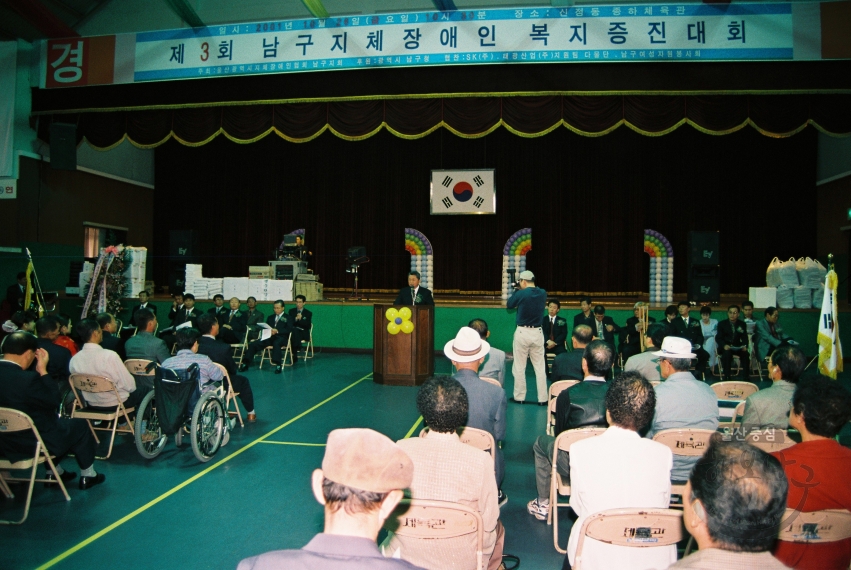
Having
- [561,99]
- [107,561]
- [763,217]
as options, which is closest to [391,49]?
[561,99]

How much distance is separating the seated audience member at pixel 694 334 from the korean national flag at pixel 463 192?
6.46 m

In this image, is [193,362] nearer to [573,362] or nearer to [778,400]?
[573,362]

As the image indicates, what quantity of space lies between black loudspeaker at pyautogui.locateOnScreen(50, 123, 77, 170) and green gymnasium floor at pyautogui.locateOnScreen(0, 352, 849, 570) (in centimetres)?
784

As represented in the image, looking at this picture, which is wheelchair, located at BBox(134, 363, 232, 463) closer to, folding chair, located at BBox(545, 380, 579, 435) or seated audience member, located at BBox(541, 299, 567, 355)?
→ folding chair, located at BBox(545, 380, 579, 435)

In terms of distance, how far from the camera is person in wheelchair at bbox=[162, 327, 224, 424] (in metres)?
4.72

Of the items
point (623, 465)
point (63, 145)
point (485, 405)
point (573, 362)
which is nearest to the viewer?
point (623, 465)

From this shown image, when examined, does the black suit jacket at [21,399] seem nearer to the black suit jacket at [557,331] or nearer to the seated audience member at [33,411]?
the seated audience member at [33,411]

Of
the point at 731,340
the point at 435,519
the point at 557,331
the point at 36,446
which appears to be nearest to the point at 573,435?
the point at 435,519

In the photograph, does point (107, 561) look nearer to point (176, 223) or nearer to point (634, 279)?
point (634, 279)

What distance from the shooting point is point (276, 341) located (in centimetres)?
925

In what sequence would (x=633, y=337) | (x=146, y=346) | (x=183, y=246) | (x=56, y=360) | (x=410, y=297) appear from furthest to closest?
(x=183, y=246)
(x=633, y=337)
(x=410, y=297)
(x=146, y=346)
(x=56, y=360)

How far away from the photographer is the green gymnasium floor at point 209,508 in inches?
123

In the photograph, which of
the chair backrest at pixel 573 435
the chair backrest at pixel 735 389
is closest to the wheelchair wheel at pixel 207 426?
the chair backrest at pixel 573 435

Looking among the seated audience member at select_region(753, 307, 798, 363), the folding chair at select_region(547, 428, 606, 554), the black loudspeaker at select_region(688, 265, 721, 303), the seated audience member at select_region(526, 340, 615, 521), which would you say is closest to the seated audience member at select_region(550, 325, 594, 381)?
the seated audience member at select_region(526, 340, 615, 521)
